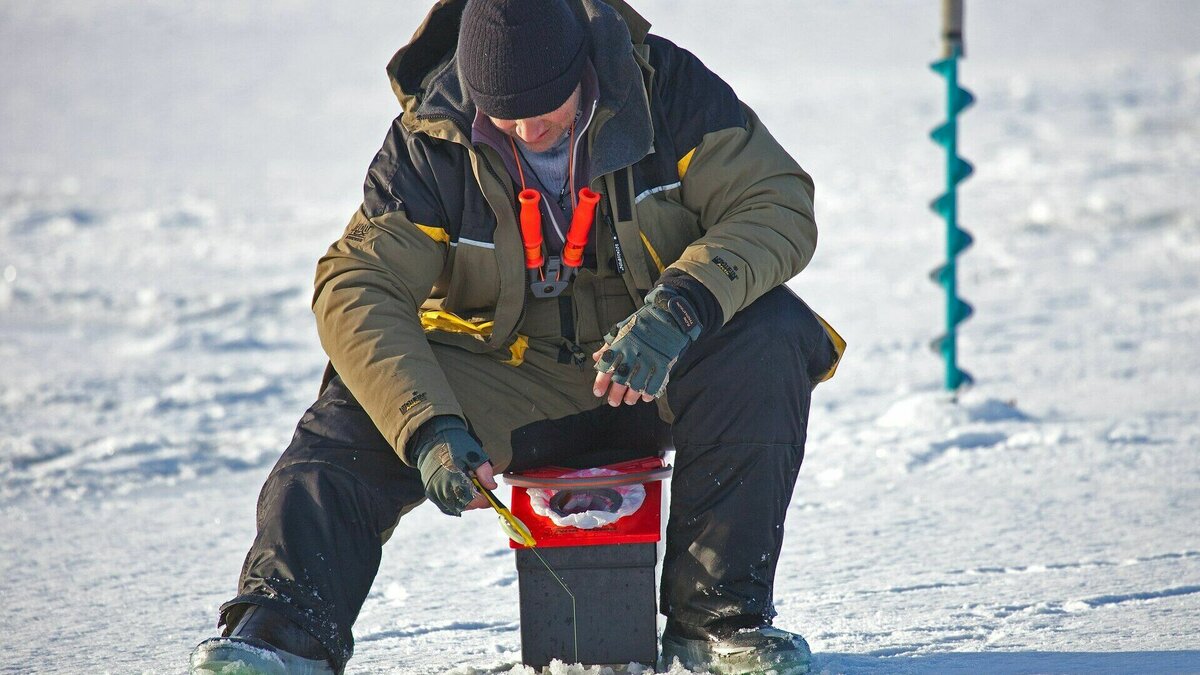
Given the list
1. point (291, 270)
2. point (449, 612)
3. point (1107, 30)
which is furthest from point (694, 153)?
point (1107, 30)

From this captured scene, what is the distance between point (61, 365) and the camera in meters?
5.62

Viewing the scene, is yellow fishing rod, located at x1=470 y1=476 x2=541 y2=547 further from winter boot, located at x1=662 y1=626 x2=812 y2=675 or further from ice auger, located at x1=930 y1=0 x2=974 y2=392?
ice auger, located at x1=930 y1=0 x2=974 y2=392

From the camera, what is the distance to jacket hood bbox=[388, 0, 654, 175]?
223cm

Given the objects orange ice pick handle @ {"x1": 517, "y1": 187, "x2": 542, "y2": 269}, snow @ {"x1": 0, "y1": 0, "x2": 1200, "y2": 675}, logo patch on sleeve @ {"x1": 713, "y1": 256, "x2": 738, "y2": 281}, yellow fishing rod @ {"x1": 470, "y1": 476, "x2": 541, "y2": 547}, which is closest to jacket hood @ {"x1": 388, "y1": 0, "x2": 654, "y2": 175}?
orange ice pick handle @ {"x1": 517, "y1": 187, "x2": 542, "y2": 269}

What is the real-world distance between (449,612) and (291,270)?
5.68m

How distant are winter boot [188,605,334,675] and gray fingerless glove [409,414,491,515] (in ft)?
1.02

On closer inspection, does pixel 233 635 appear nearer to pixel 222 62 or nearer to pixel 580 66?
pixel 580 66

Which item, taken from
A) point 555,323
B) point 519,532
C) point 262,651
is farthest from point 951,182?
point 262,651

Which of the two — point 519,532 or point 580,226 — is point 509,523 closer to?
point 519,532

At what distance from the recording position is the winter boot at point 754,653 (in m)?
2.01

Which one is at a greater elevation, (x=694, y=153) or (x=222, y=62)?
(x=222, y=62)

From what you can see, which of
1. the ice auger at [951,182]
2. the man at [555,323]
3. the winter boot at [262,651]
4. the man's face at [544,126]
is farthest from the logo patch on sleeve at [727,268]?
the ice auger at [951,182]

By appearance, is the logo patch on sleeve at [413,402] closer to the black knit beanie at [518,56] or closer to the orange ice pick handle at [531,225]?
the orange ice pick handle at [531,225]

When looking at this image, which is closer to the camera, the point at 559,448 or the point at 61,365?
the point at 559,448
